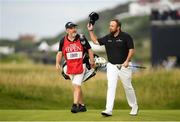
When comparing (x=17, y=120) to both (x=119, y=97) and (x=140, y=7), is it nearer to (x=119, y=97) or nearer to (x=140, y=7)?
(x=119, y=97)

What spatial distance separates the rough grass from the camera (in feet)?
60.8

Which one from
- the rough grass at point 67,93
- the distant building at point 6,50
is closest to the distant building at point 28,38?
the distant building at point 6,50

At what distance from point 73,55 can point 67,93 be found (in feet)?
25.9

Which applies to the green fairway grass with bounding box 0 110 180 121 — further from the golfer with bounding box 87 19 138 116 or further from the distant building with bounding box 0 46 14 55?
the distant building with bounding box 0 46 14 55

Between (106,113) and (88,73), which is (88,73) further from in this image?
(106,113)

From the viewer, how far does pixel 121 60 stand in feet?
37.7

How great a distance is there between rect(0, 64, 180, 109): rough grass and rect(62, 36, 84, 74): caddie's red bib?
564 centimetres

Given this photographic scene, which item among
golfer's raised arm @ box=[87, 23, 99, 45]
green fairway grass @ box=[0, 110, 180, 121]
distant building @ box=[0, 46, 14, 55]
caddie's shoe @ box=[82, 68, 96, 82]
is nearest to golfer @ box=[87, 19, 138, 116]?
golfer's raised arm @ box=[87, 23, 99, 45]

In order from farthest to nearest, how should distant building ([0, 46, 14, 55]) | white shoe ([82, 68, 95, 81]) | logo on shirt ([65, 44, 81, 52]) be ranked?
distant building ([0, 46, 14, 55]) → white shoe ([82, 68, 95, 81]) → logo on shirt ([65, 44, 81, 52])

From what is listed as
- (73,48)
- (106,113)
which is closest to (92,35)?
(73,48)

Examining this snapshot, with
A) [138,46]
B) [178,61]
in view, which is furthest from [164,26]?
[138,46]

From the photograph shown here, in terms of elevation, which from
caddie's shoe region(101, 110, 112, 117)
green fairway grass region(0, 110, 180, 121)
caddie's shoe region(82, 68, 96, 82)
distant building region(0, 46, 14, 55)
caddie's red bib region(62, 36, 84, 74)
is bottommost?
green fairway grass region(0, 110, 180, 121)

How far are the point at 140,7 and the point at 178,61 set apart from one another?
48.8m

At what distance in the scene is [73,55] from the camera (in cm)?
1211
